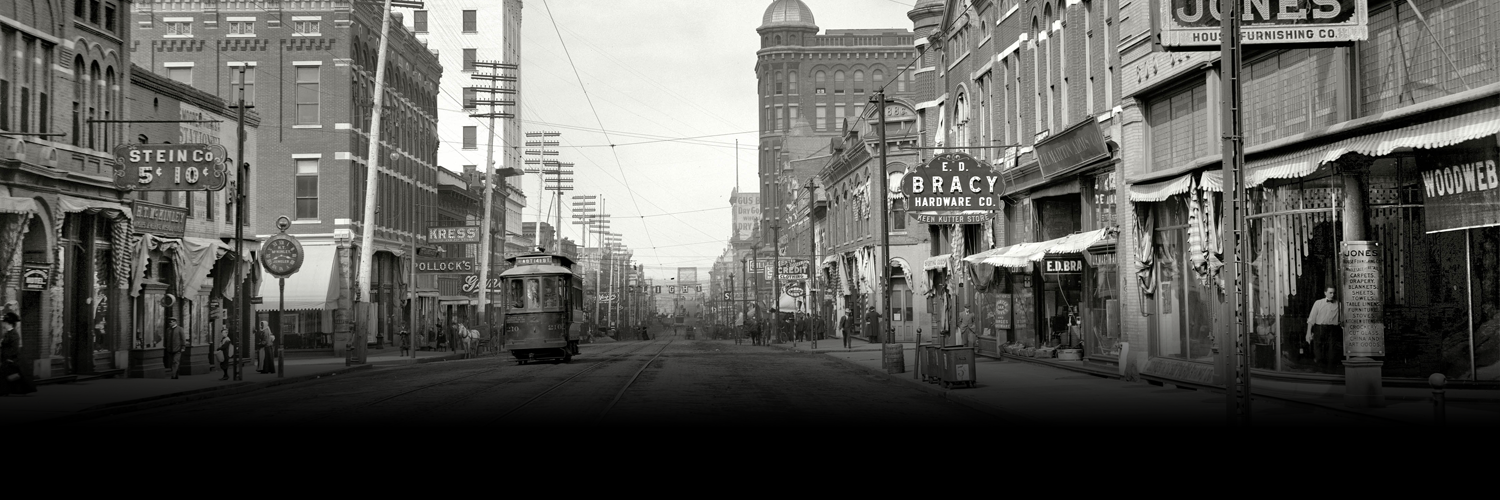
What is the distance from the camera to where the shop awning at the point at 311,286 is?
4691 cm

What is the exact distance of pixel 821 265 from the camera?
2798 inches

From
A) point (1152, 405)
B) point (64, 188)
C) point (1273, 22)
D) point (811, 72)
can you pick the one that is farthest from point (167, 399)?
point (811, 72)

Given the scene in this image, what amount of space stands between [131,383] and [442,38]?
70.7m

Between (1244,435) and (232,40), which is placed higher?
(232,40)

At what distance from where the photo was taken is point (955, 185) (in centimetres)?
2892

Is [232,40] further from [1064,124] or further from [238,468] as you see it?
[238,468]

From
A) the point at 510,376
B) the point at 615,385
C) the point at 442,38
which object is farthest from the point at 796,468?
the point at 442,38

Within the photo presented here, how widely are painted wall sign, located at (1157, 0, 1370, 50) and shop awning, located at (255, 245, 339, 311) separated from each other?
38.1 m

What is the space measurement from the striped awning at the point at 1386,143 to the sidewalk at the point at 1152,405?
127 inches

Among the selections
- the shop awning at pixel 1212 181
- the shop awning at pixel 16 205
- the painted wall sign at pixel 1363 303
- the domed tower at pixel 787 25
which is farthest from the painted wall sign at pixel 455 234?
the domed tower at pixel 787 25

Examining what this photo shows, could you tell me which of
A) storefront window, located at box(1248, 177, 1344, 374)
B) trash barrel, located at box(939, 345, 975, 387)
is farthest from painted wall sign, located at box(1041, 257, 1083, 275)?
storefront window, located at box(1248, 177, 1344, 374)

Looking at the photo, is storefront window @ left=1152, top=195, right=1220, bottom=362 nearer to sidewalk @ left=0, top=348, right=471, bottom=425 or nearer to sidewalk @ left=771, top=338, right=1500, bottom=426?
sidewalk @ left=771, top=338, right=1500, bottom=426

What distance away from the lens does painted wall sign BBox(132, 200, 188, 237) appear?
102 ft

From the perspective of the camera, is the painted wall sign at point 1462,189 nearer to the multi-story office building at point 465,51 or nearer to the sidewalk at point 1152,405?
the sidewalk at point 1152,405
